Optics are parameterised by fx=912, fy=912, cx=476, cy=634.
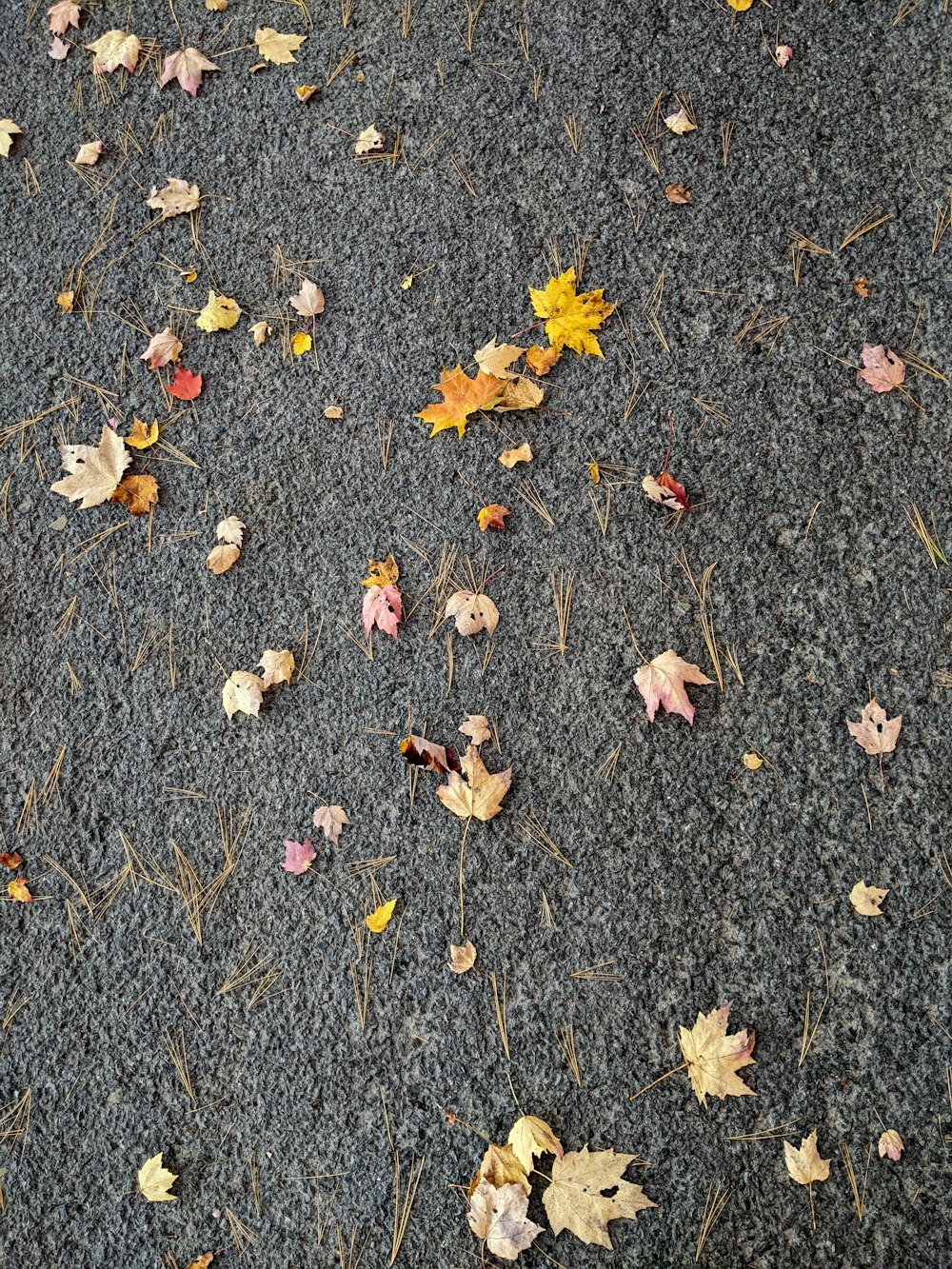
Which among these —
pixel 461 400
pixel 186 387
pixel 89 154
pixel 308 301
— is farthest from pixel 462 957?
pixel 89 154

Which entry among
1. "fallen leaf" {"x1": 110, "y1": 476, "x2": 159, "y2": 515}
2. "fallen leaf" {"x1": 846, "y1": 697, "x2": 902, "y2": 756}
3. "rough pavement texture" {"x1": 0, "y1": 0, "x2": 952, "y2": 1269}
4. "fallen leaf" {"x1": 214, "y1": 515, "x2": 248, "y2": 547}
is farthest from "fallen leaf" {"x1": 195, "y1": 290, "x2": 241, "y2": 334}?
"fallen leaf" {"x1": 846, "y1": 697, "x2": 902, "y2": 756}

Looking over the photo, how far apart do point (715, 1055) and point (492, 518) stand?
1.29 metres

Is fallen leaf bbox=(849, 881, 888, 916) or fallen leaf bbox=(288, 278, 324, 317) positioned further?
fallen leaf bbox=(288, 278, 324, 317)

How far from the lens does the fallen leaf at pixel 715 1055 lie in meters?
1.85

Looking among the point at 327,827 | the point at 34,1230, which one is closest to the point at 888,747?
the point at 327,827

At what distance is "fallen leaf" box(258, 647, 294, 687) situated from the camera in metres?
2.19

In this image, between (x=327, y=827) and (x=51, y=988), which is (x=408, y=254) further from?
(x=51, y=988)

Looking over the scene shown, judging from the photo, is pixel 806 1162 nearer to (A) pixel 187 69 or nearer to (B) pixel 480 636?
(B) pixel 480 636

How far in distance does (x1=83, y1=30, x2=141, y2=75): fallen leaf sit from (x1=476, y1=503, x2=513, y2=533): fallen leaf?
1.82 meters

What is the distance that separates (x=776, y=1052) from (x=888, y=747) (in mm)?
700

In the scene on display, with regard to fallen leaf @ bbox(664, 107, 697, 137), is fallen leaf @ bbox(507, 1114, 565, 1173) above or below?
below

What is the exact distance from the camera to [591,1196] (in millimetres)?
1801

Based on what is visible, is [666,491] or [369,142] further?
[369,142]

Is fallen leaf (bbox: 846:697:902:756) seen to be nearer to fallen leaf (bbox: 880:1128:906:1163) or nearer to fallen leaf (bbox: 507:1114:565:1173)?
fallen leaf (bbox: 880:1128:906:1163)
